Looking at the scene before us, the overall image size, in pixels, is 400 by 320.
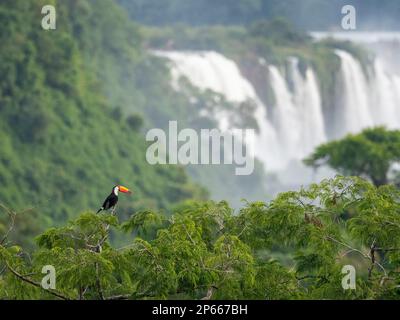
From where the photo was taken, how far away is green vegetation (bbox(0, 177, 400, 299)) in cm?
1210

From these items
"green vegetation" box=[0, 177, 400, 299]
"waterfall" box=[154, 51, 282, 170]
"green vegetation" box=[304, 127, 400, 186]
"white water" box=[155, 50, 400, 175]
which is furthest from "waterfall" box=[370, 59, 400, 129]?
"green vegetation" box=[0, 177, 400, 299]

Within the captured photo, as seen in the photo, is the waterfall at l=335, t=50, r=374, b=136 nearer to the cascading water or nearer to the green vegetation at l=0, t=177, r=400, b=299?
the cascading water

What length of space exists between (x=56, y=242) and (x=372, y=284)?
10.3 ft

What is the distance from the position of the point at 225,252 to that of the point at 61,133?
96.9ft

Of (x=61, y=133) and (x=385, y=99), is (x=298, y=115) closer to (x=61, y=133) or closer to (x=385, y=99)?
(x=385, y=99)

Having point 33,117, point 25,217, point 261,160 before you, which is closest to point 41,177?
point 33,117

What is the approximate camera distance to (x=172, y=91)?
178 feet

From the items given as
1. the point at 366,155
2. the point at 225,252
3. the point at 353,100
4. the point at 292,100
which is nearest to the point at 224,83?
the point at 292,100

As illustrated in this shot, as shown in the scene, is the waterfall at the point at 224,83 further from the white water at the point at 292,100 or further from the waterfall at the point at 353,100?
the waterfall at the point at 353,100

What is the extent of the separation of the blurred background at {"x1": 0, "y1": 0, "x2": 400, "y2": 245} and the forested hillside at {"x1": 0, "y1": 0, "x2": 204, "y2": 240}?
5 cm

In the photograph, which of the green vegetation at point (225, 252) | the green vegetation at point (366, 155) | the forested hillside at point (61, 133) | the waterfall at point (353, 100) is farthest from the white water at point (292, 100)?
the green vegetation at point (225, 252)

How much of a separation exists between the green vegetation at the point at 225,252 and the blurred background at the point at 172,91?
20.0m

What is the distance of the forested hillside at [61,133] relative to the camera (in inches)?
1533

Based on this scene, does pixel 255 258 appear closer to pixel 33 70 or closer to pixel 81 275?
pixel 81 275
